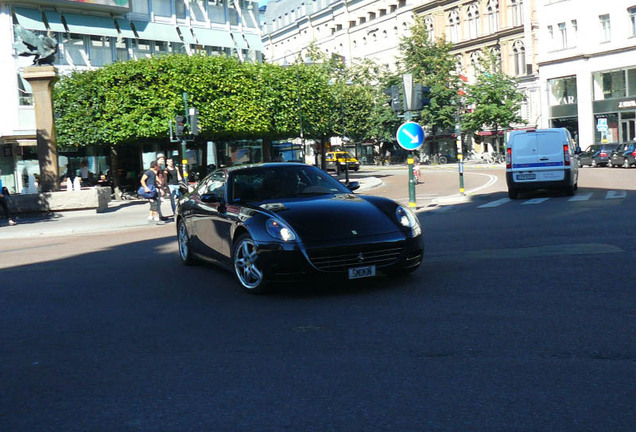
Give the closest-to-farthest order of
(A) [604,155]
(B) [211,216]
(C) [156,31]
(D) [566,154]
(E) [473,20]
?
(B) [211,216] < (D) [566,154] < (A) [604,155] < (C) [156,31] < (E) [473,20]

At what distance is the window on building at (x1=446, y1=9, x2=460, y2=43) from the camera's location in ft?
260

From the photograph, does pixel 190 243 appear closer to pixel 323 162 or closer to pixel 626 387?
pixel 626 387

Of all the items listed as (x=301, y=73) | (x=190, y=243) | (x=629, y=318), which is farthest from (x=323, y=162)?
(x=629, y=318)

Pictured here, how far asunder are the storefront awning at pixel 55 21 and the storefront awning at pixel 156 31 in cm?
616

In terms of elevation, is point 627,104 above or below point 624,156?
above

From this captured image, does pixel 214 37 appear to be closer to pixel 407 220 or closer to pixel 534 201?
pixel 534 201

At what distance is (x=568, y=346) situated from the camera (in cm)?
546

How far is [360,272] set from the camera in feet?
26.2

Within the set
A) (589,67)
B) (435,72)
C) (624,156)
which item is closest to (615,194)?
(624,156)

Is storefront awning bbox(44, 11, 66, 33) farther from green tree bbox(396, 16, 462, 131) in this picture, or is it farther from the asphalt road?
the asphalt road

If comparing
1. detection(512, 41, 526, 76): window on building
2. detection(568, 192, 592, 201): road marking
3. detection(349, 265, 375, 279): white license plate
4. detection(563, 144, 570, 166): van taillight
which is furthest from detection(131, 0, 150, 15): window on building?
detection(349, 265, 375, 279): white license plate

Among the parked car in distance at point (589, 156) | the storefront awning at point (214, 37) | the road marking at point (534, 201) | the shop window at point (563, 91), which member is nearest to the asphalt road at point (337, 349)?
the road marking at point (534, 201)

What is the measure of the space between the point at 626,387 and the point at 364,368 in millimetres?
1566

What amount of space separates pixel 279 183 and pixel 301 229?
5.07 feet
